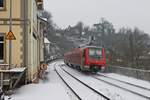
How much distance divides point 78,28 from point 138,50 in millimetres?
144497

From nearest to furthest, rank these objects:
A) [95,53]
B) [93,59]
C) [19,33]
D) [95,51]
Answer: [19,33] → [93,59] → [95,53] → [95,51]

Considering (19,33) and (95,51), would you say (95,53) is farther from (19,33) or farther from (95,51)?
(19,33)

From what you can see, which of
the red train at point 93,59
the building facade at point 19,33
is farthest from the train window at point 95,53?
the building facade at point 19,33

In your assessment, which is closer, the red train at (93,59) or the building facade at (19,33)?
the building facade at (19,33)

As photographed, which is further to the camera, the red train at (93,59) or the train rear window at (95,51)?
the train rear window at (95,51)

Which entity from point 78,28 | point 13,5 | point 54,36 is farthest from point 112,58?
point 78,28

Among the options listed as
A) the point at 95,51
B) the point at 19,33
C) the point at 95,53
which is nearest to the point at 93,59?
the point at 95,53

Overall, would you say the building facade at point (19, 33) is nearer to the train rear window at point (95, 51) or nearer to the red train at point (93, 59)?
the red train at point (93, 59)

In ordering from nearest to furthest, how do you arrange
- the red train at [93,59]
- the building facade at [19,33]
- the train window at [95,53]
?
1. the building facade at [19,33]
2. the red train at [93,59]
3. the train window at [95,53]

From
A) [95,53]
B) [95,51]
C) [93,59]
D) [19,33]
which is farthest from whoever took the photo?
[95,51]

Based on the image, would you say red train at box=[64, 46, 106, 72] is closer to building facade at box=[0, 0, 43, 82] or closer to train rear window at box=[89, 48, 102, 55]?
train rear window at box=[89, 48, 102, 55]

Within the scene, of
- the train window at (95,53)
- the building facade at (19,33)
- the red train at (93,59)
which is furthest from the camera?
the train window at (95,53)

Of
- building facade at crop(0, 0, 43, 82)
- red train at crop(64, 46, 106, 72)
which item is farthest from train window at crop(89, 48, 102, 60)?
building facade at crop(0, 0, 43, 82)

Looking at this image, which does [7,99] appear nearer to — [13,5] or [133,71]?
[13,5]
